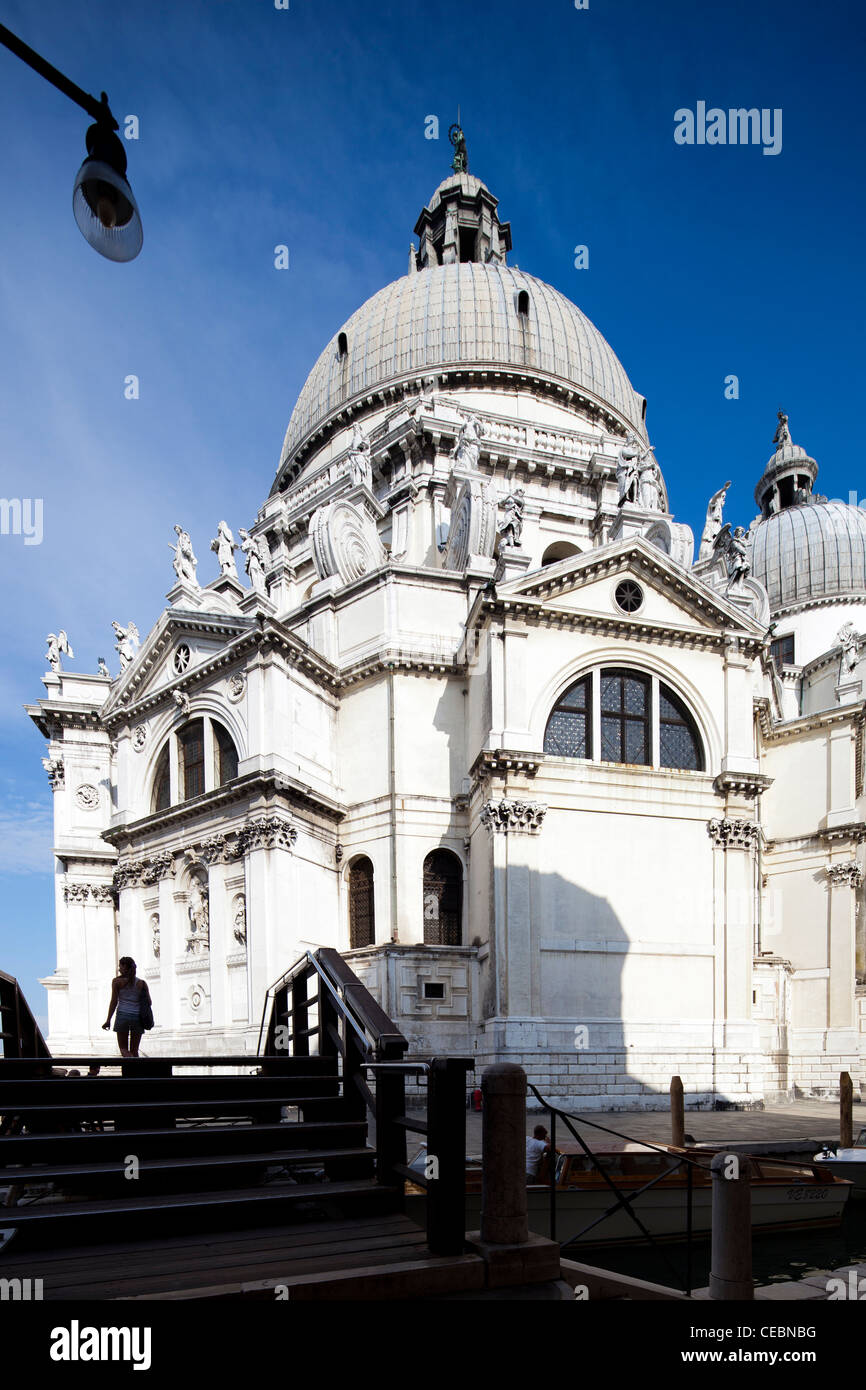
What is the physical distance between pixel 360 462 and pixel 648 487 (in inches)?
383

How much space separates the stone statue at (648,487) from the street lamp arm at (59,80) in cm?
2552

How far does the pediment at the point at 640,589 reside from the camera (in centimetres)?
2361

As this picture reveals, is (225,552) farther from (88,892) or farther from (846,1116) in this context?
(846,1116)

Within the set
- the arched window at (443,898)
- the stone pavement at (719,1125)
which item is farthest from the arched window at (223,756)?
the stone pavement at (719,1125)

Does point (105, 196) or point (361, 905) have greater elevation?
point (105, 196)

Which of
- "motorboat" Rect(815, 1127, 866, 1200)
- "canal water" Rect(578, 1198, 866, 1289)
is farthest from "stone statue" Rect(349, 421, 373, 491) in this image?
"canal water" Rect(578, 1198, 866, 1289)

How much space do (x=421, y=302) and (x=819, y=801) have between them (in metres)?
24.3

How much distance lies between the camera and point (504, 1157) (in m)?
5.16

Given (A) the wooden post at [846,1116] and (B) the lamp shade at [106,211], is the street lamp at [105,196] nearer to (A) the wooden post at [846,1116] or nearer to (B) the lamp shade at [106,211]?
(B) the lamp shade at [106,211]

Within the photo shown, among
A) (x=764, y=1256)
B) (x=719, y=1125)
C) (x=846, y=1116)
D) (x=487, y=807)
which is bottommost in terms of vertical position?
(x=719, y=1125)

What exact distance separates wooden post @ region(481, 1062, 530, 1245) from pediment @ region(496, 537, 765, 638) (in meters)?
18.3

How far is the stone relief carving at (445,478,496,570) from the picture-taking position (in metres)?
27.6

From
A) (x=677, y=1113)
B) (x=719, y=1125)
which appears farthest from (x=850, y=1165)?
(x=719, y=1125)
